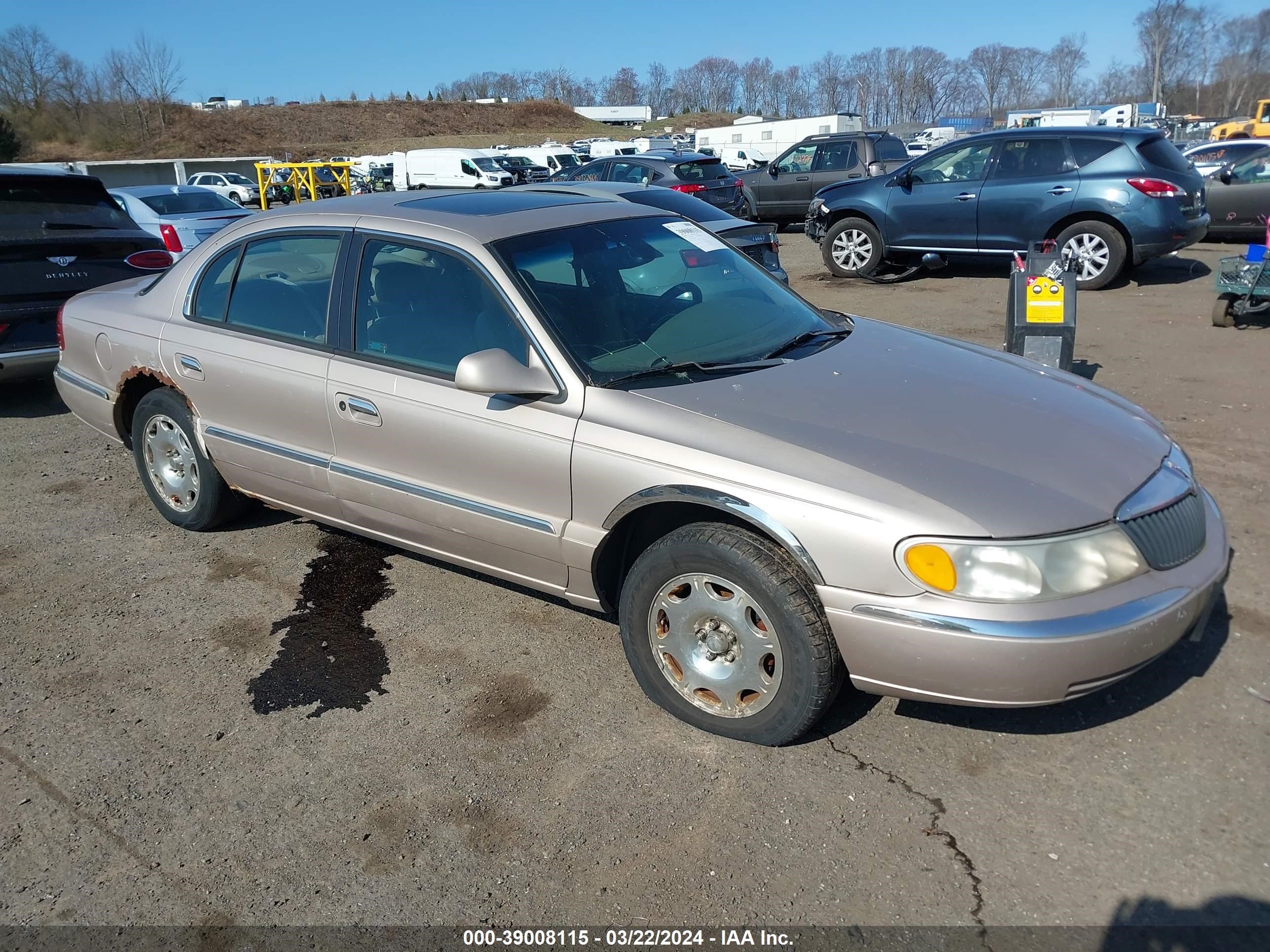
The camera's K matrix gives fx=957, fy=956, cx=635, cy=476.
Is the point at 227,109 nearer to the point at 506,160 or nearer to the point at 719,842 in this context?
the point at 506,160

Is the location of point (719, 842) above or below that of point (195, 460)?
below

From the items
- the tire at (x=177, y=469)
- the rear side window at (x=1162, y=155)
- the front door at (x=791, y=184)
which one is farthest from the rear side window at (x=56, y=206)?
the front door at (x=791, y=184)

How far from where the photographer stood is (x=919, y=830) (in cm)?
274

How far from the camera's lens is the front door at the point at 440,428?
3410 mm

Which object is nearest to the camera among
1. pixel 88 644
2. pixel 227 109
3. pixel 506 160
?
pixel 88 644

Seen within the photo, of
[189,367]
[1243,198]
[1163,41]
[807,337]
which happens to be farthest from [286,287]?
[1163,41]

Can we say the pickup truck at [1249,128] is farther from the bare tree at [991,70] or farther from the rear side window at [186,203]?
the bare tree at [991,70]

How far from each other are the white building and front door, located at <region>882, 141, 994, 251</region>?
32.2 m

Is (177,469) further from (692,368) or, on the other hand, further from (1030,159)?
(1030,159)

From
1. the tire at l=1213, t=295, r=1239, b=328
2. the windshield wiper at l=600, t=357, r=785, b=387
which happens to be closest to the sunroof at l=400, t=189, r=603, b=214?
the windshield wiper at l=600, t=357, r=785, b=387

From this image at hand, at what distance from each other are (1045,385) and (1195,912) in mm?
1919

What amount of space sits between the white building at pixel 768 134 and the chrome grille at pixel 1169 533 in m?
41.8

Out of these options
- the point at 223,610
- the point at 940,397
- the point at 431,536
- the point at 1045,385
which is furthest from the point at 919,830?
the point at 223,610

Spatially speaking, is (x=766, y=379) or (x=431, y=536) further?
(x=431, y=536)
